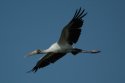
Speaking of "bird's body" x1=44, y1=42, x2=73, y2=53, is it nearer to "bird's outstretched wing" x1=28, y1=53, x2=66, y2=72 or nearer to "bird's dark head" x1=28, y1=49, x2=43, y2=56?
"bird's dark head" x1=28, y1=49, x2=43, y2=56

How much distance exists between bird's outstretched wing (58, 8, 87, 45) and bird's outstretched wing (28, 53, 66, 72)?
3.86 ft

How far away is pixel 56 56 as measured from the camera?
80.2ft

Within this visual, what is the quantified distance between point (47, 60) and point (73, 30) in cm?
270

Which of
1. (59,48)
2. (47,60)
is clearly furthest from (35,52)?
(59,48)

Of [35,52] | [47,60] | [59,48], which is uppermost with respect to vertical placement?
[35,52]

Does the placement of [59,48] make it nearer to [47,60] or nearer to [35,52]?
[35,52]

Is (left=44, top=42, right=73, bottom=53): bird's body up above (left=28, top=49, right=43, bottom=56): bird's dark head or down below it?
below

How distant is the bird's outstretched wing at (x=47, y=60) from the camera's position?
80.1 feet

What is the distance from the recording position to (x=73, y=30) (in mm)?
22906

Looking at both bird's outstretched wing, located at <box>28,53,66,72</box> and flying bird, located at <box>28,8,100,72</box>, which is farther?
bird's outstretched wing, located at <box>28,53,66,72</box>

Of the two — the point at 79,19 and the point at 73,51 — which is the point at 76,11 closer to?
the point at 79,19

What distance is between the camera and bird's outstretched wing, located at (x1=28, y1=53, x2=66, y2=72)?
80.1ft

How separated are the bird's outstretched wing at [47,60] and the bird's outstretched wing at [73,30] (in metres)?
1.18

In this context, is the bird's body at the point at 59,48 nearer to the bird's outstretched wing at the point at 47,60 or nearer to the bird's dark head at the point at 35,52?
the bird's dark head at the point at 35,52
